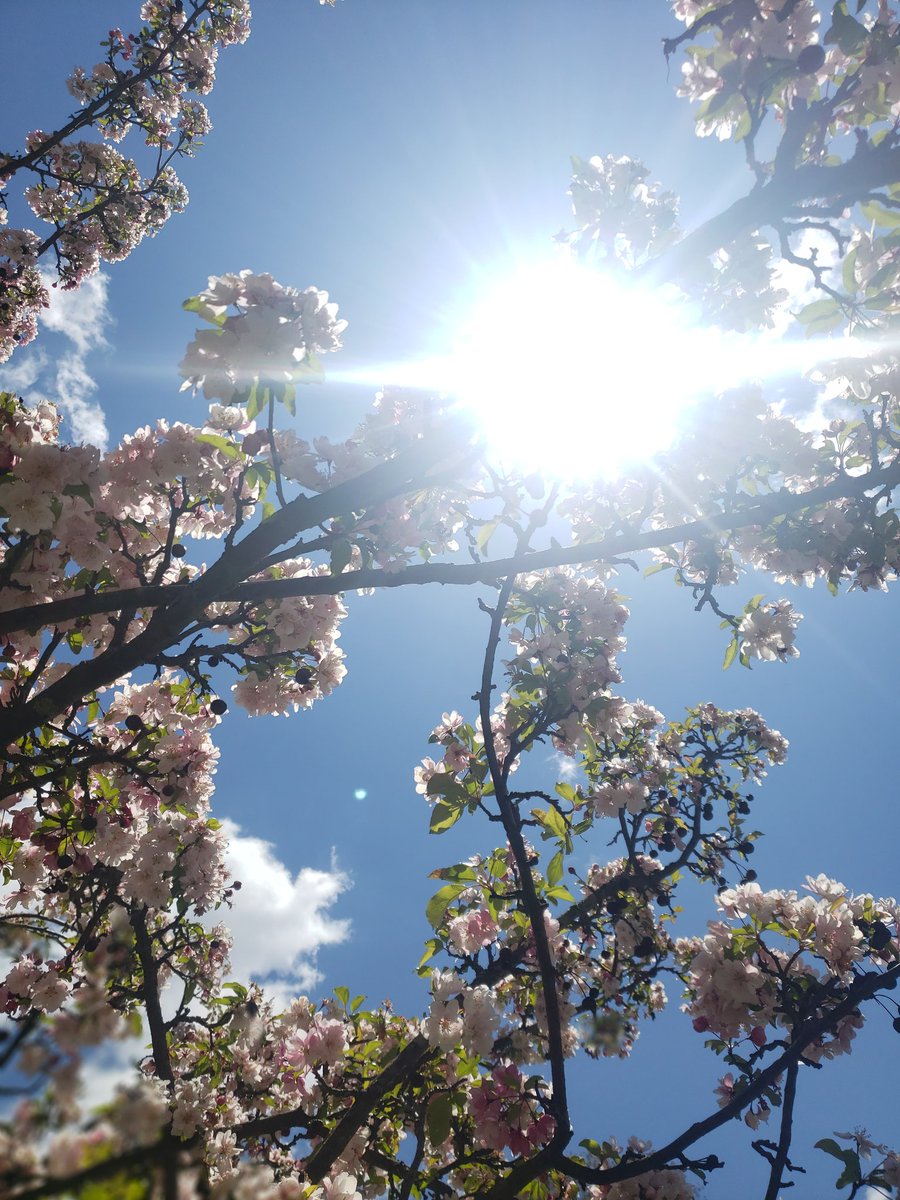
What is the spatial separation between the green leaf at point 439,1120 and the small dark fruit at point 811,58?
688 centimetres

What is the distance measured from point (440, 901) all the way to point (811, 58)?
5.88 m

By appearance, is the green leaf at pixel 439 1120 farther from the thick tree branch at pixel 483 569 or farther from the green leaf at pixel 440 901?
the thick tree branch at pixel 483 569

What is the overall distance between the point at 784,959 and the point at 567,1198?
2462mm

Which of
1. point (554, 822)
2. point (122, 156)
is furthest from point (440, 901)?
point (122, 156)


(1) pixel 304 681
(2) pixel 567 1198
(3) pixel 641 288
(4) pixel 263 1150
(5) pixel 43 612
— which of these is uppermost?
(3) pixel 641 288

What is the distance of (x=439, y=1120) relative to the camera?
12.4 feet

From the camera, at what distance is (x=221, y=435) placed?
157 inches

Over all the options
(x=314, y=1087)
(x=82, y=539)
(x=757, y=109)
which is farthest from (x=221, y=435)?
(x=314, y=1087)

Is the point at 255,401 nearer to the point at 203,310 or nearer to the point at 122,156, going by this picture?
the point at 203,310

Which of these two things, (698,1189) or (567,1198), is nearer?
(698,1189)

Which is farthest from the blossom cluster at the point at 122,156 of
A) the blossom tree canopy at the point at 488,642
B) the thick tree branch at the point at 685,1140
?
the thick tree branch at the point at 685,1140

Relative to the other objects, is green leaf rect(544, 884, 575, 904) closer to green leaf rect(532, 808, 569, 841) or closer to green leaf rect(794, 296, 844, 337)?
green leaf rect(532, 808, 569, 841)

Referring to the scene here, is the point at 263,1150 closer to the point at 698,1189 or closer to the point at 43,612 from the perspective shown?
the point at 698,1189

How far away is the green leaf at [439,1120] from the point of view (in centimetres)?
369
